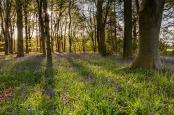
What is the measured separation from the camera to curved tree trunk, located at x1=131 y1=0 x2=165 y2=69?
312 inches

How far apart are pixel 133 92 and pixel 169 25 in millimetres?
23120

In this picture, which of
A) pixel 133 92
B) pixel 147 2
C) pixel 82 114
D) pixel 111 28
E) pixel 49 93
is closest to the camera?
pixel 82 114

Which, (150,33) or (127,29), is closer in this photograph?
(150,33)

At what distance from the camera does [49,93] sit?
460cm

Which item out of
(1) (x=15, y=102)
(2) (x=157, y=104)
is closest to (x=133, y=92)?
(2) (x=157, y=104)

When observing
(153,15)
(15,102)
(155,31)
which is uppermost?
(153,15)

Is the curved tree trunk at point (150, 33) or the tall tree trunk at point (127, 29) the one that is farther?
the tall tree trunk at point (127, 29)

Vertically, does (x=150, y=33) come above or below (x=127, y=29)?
below

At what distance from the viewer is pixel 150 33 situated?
8.00m

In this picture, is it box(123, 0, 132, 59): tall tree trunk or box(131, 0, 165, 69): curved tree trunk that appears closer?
box(131, 0, 165, 69): curved tree trunk

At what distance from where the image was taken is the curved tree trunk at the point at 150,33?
26.0 ft

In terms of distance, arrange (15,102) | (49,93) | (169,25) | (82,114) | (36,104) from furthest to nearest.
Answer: (169,25) → (49,93) → (15,102) → (36,104) → (82,114)

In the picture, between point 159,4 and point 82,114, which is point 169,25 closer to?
point 159,4

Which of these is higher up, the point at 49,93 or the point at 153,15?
the point at 153,15
